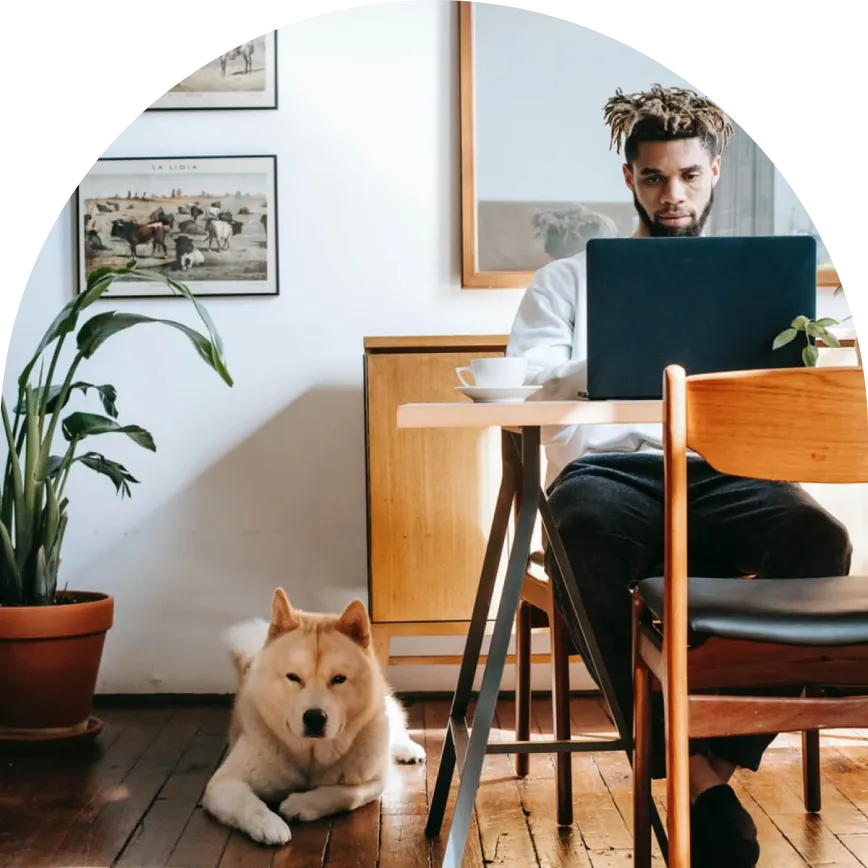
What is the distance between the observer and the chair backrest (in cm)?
124

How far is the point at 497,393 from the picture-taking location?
1.56 m

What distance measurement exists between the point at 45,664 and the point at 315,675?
2.71ft

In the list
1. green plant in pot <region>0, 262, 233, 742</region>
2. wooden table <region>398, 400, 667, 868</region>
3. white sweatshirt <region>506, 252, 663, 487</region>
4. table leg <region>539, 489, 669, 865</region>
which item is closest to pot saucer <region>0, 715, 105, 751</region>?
green plant in pot <region>0, 262, 233, 742</region>

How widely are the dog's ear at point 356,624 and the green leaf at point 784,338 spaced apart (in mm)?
1076

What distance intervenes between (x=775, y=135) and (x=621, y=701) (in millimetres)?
916

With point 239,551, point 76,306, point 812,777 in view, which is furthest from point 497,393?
point 239,551

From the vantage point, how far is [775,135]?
1.39m

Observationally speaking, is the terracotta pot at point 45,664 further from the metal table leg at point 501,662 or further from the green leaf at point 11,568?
the metal table leg at point 501,662

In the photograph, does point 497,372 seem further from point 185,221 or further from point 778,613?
point 185,221

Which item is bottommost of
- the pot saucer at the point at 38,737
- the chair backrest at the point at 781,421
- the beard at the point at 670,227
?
the pot saucer at the point at 38,737

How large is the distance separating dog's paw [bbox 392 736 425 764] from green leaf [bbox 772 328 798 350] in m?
1.37

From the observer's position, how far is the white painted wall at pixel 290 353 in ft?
10.3

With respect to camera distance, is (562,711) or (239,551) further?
(239,551)

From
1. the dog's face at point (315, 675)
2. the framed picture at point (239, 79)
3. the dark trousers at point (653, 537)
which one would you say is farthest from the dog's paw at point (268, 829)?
the framed picture at point (239, 79)
